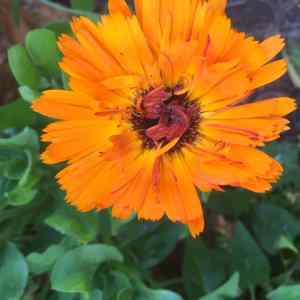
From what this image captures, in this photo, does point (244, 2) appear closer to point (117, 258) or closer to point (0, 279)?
point (117, 258)

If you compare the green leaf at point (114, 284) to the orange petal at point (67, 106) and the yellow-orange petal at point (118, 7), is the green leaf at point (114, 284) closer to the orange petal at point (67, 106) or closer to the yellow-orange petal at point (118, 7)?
the orange petal at point (67, 106)

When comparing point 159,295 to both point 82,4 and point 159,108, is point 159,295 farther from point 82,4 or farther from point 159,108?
point 82,4

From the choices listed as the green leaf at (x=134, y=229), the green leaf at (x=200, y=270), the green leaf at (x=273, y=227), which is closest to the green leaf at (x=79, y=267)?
the green leaf at (x=134, y=229)

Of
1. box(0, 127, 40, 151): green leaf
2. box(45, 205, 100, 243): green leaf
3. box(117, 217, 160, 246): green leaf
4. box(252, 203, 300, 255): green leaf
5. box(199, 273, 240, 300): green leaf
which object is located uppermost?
box(0, 127, 40, 151): green leaf

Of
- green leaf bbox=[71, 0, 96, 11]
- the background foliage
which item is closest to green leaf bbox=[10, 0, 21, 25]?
the background foliage

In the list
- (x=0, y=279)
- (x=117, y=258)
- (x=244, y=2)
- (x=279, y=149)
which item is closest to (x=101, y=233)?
(x=117, y=258)

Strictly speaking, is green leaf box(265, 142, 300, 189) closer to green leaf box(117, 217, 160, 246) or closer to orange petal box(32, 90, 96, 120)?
green leaf box(117, 217, 160, 246)
